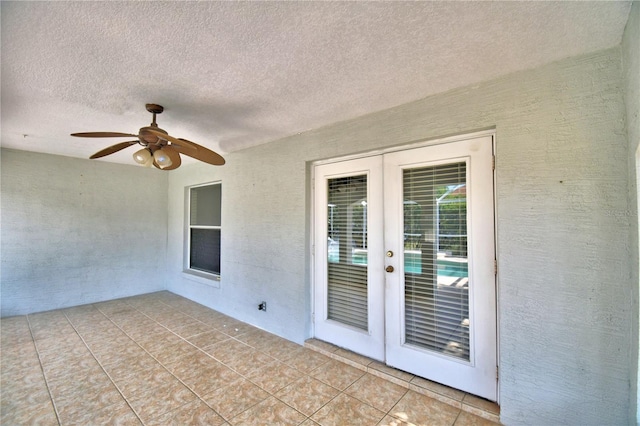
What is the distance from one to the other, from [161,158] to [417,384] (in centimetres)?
290

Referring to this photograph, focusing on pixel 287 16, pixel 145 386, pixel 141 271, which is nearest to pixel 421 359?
pixel 145 386

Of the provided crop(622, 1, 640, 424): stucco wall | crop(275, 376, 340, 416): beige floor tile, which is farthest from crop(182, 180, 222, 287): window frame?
crop(622, 1, 640, 424): stucco wall

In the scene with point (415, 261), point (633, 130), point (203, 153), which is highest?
point (203, 153)

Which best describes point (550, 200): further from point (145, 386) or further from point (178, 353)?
point (178, 353)

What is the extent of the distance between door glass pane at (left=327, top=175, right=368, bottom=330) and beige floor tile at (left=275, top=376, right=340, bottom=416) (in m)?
0.71

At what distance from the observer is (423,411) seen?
6.82ft

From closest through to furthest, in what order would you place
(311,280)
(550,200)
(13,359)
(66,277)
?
(550,200)
(13,359)
(311,280)
(66,277)

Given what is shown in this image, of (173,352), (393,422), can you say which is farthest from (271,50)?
(173,352)

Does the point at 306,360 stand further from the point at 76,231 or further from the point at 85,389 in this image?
the point at 76,231

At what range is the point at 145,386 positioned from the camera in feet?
7.78

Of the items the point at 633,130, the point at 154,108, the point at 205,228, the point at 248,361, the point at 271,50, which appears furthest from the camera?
the point at 205,228

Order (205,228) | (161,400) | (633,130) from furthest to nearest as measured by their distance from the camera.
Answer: (205,228), (161,400), (633,130)

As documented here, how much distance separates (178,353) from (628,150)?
12.9 feet

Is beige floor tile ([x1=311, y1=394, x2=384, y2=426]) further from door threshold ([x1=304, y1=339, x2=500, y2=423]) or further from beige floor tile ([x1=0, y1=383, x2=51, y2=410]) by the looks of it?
beige floor tile ([x1=0, y1=383, x2=51, y2=410])
